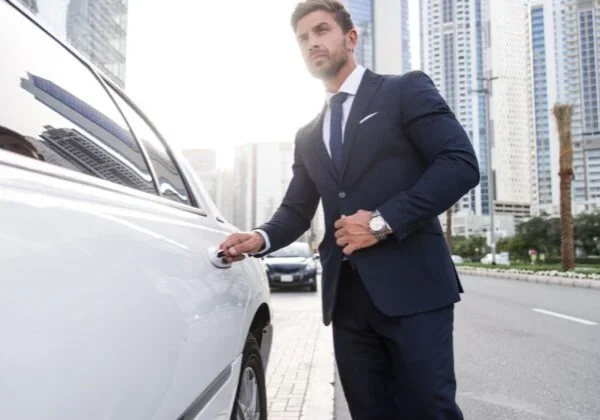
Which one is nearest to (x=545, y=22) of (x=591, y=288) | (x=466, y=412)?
(x=591, y=288)

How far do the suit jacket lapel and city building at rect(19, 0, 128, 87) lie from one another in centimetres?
100

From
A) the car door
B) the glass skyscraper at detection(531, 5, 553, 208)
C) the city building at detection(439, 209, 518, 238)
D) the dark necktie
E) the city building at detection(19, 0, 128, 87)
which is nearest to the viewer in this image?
the car door

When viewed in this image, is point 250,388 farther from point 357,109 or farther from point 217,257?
point 357,109

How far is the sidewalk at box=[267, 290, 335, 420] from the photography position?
326cm

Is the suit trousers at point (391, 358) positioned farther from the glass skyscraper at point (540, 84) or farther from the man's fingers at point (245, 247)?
the glass skyscraper at point (540, 84)

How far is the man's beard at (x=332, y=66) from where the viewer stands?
5.89 feet

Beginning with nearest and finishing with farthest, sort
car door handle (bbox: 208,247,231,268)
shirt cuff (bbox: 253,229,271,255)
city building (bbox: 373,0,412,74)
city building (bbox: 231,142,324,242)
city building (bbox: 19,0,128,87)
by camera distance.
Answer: car door handle (bbox: 208,247,231,268), shirt cuff (bbox: 253,229,271,255), city building (bbox: 19,0,128,87), city building (bbox: 231,142,324,242), city building (bbox: 373,0,412,74)

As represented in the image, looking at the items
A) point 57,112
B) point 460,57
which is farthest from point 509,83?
point 57,112

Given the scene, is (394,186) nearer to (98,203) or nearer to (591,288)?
(98,203)

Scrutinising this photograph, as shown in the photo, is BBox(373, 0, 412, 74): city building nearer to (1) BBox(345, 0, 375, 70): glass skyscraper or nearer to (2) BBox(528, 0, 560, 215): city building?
(1) BBox(345, 0, 375, 70): glass skyscraper

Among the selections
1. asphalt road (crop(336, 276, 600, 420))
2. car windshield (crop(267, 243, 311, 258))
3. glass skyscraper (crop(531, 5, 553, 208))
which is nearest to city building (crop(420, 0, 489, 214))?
glass skyscraper (crop(531, 5, 553, 208))

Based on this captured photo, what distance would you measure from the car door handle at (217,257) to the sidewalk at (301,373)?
1.70 meters

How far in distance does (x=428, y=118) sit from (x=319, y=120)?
0.46 m

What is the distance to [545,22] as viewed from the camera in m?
73.6
